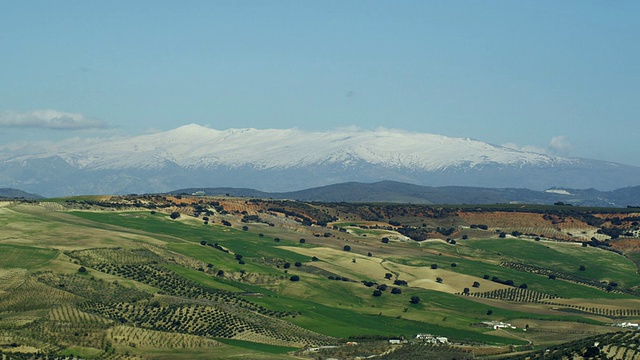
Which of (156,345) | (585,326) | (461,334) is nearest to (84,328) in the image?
(156,345)

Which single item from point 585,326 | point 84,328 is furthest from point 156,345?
point 585,326

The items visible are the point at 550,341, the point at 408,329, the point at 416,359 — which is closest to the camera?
the point at 416,359

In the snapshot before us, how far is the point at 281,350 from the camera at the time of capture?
447ft

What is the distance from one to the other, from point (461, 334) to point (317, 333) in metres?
22.3

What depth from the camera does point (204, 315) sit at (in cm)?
15225

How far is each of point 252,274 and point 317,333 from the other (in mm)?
48832

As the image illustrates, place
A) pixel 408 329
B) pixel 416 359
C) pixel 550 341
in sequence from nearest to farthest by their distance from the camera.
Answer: pixel 416 359
pixel 550 341
pixel 408 329

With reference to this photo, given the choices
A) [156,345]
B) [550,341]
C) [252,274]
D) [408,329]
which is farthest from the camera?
[252,274]

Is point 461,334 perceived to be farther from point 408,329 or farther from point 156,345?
point 156,345

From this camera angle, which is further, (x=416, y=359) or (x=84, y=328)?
(x=84, y=328)

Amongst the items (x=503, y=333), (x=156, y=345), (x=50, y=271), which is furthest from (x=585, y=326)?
(x=50, y=271)

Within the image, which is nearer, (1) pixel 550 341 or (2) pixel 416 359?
(2) pixel 416 359

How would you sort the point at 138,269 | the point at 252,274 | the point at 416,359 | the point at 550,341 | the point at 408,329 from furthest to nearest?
the point at 252,274, the point at 138,269, the point at 408,329, the point at 550,341, the point at 416,359

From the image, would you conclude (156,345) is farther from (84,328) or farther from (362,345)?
(362,345)
